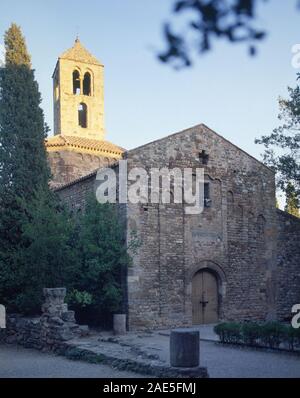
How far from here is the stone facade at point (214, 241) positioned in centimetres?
1752

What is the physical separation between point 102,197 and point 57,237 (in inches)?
128

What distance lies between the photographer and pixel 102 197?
17.9 m

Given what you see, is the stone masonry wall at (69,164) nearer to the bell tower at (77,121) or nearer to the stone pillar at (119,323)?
the bell tower at (77,121)

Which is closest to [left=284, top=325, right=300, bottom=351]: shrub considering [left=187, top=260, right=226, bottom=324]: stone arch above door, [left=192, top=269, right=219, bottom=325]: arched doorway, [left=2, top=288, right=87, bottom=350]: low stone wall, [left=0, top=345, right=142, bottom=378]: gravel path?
[left=0, top=345, right=142, bottom=378]: gravel path

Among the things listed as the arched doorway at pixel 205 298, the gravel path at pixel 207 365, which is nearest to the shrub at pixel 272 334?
the gravel path at pixel 207 365

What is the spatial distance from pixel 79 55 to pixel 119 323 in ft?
69.0

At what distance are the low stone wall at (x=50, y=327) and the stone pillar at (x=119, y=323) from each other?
6.49ft

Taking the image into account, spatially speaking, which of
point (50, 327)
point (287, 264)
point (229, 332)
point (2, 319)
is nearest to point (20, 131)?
point (2, 319)

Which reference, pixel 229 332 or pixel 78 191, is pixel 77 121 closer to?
pixel 78 191

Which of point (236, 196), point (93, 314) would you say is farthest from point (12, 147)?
point (236, 196)

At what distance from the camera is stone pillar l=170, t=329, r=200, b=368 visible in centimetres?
904

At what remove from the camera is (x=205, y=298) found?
18.9 metres

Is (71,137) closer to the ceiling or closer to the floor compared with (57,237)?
closer to the ceiling
